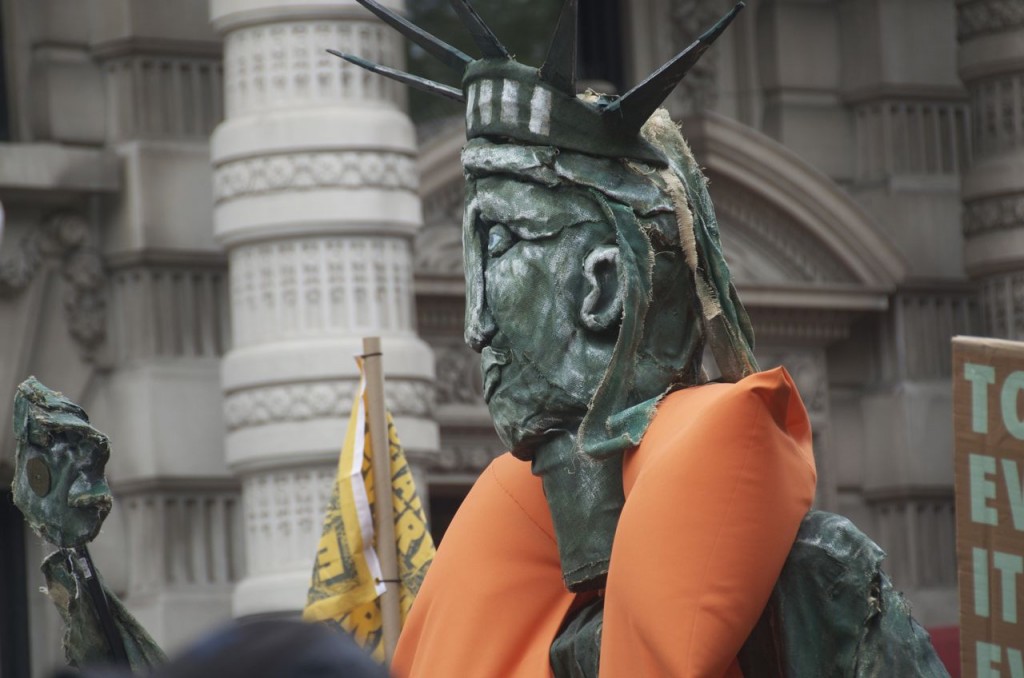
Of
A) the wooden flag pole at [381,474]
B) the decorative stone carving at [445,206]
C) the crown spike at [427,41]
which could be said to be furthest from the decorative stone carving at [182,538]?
the crown spike at [427,41]

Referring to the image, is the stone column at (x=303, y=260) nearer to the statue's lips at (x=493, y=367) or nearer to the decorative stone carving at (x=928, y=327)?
the decorative stone carving at (x=928, y=327)

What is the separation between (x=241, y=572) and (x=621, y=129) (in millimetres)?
7390

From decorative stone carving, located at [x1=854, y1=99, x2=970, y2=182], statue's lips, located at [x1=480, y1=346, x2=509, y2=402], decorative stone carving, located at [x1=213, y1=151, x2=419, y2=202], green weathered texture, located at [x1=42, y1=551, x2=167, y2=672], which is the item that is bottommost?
green weathered texture, located at [x1=42, y1=551, x2=167, y2=672]

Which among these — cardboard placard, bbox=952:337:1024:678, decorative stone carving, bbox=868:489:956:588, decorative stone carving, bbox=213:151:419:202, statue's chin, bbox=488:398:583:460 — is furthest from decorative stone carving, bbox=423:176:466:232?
statue's chin, bbox=488:398:583:460

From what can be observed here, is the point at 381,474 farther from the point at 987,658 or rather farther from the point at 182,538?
the point at 182,538

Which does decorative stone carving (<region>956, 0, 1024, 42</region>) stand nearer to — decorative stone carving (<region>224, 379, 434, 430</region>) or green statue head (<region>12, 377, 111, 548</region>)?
decorative stone carving (<region>224, 379, 434, 430</region>)

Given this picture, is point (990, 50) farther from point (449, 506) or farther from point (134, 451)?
point (134, 451)

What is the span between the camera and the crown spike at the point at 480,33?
414 cm

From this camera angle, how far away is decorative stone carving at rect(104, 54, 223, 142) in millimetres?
11258

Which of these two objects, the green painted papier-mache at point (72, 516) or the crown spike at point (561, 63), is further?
the green painted papier-mache at point (72, 516)

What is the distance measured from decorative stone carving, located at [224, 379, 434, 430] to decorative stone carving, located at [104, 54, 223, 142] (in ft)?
4.88

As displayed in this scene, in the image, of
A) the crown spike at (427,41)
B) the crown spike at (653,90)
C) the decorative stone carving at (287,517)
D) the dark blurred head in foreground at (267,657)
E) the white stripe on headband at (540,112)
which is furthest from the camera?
the decorative stone carving at (287,517)

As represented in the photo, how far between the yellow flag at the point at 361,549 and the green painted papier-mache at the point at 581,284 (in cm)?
240

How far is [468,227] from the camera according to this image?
419cm
